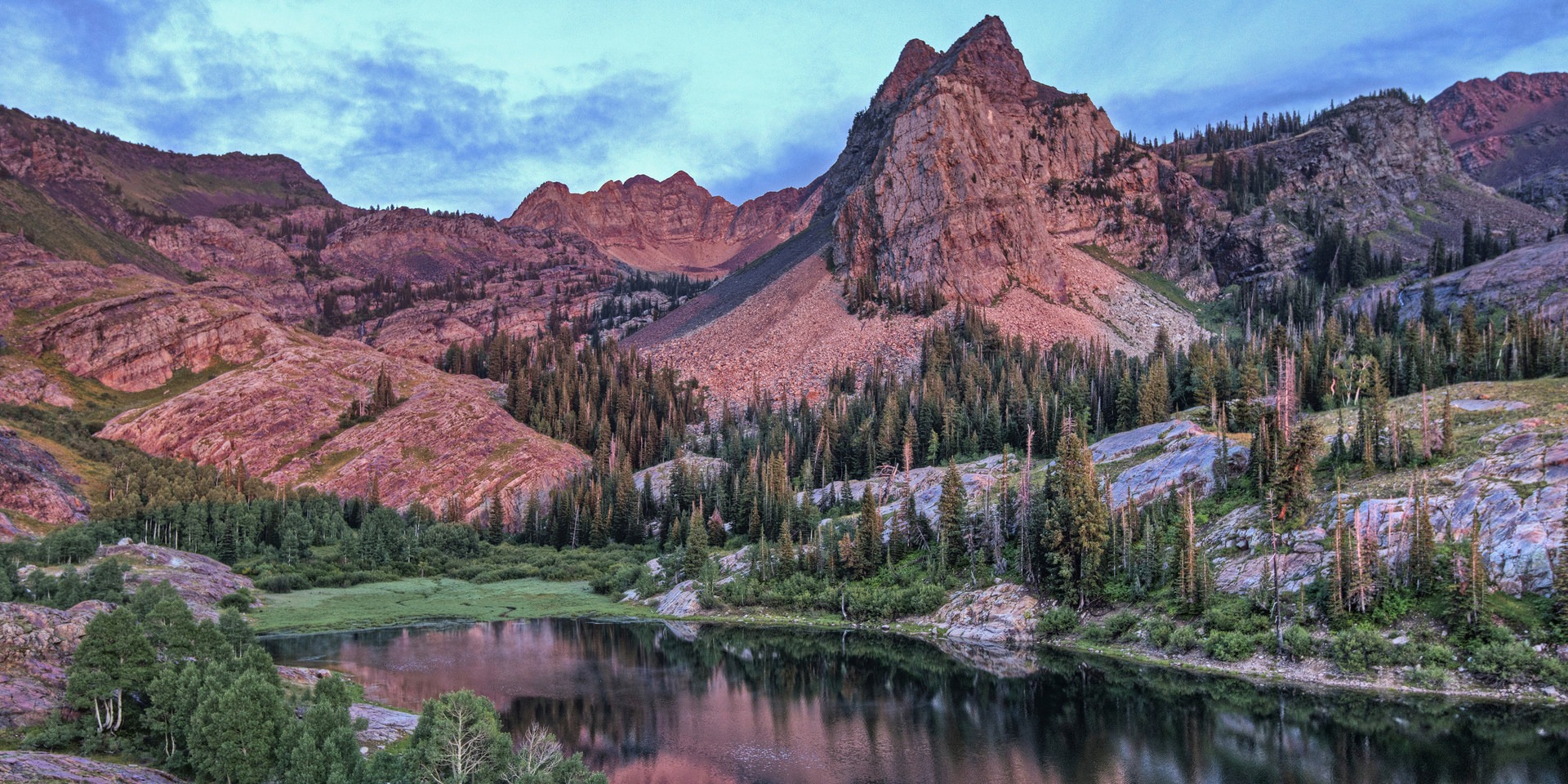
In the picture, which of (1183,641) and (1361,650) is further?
(1183,641)

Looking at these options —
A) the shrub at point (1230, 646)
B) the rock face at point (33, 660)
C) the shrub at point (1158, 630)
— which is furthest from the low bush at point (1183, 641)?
the rock face at point (33, 660)

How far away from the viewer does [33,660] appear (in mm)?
42875

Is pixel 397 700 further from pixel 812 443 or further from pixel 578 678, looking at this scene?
pixel 812 443

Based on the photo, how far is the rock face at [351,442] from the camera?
550ft

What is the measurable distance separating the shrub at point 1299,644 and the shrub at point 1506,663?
28.7 feet

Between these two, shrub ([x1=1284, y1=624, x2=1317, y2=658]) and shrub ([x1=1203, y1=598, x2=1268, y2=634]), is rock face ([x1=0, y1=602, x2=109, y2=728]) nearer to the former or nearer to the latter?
shrub ([x1=1203, y1=598, x2=1268, y2=634])

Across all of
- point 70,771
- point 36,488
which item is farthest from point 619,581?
point 36,488

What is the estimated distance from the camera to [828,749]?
164 feet

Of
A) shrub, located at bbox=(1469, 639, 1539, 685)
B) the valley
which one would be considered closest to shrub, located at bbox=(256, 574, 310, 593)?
the valley

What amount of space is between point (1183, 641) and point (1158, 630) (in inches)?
80.9

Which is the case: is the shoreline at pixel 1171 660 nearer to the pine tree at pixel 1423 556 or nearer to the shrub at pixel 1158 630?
the shrub at pixel 1158 630

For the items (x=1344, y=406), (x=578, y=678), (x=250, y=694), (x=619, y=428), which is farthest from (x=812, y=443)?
(x=250, y=694)

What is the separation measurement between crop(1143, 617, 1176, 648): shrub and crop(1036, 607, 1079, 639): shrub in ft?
23.1

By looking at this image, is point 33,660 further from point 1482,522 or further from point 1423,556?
point 1482,522
